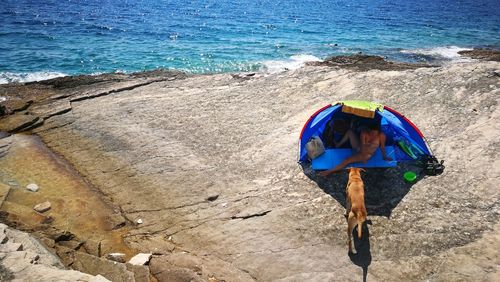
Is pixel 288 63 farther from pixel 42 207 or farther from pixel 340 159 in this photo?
pixel 42 207

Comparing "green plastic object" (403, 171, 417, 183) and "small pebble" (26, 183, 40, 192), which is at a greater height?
"green plastic object" (403, 171, 417, 183)

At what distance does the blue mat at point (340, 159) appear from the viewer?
9586 millimetres

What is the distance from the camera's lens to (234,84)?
16328 mm

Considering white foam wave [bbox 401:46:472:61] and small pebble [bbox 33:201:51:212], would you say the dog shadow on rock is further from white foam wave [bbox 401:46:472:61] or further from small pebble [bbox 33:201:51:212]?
white foam wave [bbox 401:46:472:61]

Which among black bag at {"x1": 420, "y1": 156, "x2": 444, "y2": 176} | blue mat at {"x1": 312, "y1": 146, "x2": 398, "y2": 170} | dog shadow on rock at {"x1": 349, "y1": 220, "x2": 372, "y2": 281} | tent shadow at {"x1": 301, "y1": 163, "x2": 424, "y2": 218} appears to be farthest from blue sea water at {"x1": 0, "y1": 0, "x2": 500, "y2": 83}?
dog shadow on rock at {"x1": 349, "y1": 220, "x2": 372, "y2": 281}

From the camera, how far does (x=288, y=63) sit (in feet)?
80.9

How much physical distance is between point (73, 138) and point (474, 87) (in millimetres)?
13872

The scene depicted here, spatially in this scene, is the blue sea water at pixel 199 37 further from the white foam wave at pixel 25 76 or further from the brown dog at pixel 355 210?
the brown dog at pixel 355 210

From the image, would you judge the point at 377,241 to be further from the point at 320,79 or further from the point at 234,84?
the point at 234,84

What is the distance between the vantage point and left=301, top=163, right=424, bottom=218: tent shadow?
8578mm

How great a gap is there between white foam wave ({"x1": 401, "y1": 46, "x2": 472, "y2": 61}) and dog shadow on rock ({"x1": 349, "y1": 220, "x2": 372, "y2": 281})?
23.8 m

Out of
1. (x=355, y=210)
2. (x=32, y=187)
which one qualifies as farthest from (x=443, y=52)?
(x=32, y=187)

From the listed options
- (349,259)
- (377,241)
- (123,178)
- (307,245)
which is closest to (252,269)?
(307,245)

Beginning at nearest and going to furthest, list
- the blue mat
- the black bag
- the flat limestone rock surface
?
the flat limestone rock surface, the black bag, the blue mat
